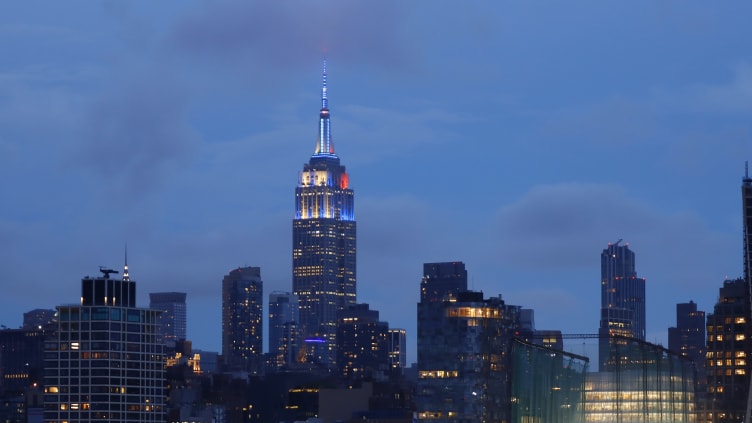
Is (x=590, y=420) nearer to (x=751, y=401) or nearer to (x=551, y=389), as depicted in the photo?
(x=551, y=389)

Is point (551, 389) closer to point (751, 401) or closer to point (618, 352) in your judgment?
point (618, 352)

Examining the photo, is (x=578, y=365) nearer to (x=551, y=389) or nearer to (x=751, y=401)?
(x=551, y=389)

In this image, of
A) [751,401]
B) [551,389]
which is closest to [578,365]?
[551,389]

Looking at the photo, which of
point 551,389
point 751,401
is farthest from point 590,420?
point 751,401

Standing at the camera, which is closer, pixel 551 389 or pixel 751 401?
pixel 751 401

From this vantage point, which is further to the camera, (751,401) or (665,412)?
(665,412)

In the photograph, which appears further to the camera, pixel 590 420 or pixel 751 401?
pixel 590 420

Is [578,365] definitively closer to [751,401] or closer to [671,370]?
[671,370]
